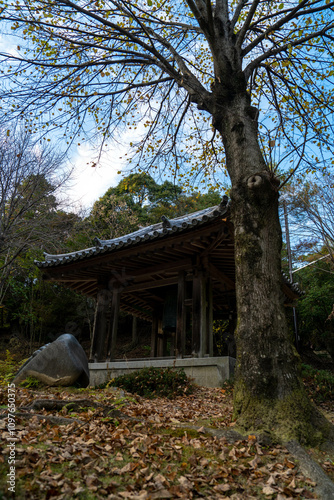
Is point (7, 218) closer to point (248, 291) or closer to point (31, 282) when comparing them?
point (248, 291)

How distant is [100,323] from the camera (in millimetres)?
10633

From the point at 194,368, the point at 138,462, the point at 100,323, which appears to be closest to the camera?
the point at 138,462

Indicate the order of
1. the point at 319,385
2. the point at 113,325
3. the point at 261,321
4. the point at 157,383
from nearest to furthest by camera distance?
the point at 261,321 < the point at 157,383 < the point at 319,385 < the point at 113,325

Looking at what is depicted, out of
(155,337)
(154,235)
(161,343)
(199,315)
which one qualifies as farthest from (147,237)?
(161,343)

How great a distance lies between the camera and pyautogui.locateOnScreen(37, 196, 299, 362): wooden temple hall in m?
8.16

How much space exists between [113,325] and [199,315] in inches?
113

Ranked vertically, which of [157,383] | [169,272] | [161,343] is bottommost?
[157,383]

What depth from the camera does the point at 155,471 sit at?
2.89 meters

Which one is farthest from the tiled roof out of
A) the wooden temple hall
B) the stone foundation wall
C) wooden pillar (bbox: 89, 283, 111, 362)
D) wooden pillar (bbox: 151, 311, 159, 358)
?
wooden pillar (bbox: 151, 311, 159, 358)

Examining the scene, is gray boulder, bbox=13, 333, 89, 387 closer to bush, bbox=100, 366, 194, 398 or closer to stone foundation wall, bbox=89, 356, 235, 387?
stone foundation wall, bbox=89, 356, 235, 387

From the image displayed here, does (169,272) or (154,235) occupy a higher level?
(154,235)

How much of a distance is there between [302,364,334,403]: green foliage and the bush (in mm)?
3268

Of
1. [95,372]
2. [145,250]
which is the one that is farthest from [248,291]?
[95,372]

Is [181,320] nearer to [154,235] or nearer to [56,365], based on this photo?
[154,235]
